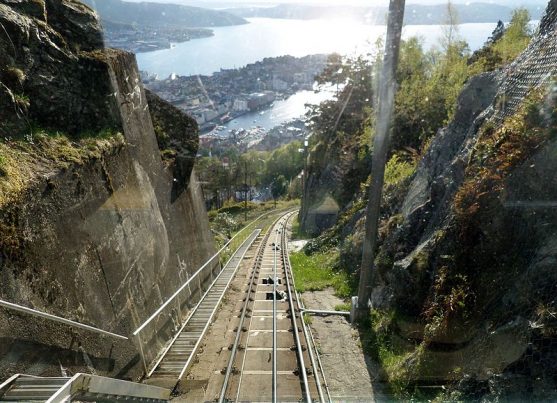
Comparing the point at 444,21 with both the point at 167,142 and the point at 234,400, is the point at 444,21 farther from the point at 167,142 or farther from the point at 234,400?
the point at 234,400

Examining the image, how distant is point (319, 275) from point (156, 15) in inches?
5972

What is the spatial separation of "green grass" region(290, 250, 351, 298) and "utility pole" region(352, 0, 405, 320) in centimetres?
357

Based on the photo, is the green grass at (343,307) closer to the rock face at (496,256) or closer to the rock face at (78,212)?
the rock face at (496,256)

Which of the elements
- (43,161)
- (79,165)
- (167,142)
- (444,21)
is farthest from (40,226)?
(444,21)

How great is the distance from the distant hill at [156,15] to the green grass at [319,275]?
3661 inches

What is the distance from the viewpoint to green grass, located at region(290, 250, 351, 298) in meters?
13.5

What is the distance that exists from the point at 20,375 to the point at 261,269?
1441 cm

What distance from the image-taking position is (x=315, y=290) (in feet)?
45.0

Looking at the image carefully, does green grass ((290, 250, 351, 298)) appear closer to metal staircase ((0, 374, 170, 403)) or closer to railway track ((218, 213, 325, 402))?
railway track ((218, 213, 325, 402))

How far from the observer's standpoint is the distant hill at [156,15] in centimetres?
11038

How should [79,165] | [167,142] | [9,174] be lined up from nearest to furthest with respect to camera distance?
[9,174]
[79,165]
[167,142]

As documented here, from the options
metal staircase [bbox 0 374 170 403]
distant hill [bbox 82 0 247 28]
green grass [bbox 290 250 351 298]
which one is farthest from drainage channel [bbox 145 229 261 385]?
distant hill [bbox 82 0 247 28]

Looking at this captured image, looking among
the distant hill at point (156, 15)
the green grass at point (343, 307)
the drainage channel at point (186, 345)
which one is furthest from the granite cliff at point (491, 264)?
the distant hill at point (156, 15)

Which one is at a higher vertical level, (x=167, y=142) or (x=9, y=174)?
(x=9, y=174)
